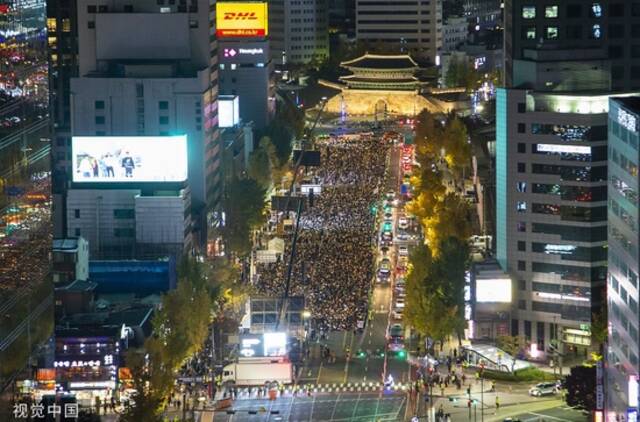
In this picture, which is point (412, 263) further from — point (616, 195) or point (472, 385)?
point (616, 195)

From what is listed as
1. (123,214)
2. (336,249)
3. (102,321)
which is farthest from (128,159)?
(102,321)

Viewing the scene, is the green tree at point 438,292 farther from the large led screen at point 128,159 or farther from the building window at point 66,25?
the building window at point 66,25

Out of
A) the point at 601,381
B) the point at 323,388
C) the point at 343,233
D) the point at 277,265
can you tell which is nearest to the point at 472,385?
the point at 323,388

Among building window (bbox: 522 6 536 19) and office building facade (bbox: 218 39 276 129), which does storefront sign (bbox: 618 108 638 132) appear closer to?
building window (bbox: 522 6 536 19)

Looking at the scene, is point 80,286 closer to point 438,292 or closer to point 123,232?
point 123,232

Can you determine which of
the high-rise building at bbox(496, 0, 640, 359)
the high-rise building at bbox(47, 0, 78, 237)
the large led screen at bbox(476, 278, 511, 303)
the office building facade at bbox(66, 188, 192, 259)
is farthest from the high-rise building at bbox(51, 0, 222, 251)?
the high-rise building at bbox(496, 0, 640, 359)

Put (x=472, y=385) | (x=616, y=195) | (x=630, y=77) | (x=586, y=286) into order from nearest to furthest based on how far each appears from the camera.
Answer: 1. (x=616, y=195)
2. (x=472, y=385)
3. (x=586, y=286)
4. (x=630, y=77)

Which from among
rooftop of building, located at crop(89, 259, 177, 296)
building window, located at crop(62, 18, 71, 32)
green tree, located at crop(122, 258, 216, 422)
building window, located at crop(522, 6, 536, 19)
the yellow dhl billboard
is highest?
building window, located at crop(522, 6, 536, 19)
